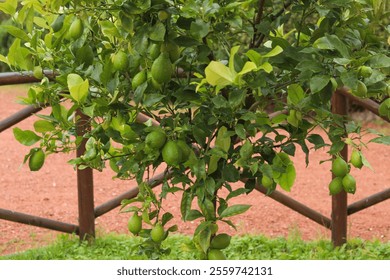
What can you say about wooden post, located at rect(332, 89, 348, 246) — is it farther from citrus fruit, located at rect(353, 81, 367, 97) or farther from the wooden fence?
citrus fruit, located at rect(353, 81, 367, 97)

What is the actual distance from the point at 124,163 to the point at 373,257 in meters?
1.95

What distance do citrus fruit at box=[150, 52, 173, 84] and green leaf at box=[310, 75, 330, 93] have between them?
0.27m

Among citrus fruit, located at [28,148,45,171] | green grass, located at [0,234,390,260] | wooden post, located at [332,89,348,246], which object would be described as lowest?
green grass, located at [0,234,390,260]

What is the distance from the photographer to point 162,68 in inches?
57.3

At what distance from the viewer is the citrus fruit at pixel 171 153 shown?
1468mm

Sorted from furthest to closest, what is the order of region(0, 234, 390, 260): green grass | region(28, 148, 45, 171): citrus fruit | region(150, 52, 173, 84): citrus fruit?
1. region(0, 234, 390, 260): green grass
2. region(28, 148, 45, 171): citrus fruit
3. region(150, 52, 173, 84): citrus fruit

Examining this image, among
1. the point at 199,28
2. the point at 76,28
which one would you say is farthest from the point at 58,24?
the point at 199,28

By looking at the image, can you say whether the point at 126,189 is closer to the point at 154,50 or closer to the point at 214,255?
the point at 214,255

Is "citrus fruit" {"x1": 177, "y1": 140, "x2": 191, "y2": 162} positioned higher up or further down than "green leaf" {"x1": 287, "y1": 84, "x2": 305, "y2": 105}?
further down

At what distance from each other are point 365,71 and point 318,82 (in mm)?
89

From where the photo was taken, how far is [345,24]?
1596mm

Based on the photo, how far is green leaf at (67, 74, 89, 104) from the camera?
1491 millimetres

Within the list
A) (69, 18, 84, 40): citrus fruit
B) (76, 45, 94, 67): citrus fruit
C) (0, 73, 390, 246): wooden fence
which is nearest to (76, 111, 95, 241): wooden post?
(0, 73, 390, 246): wooden fence

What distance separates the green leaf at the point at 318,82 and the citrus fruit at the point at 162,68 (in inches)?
10.7
